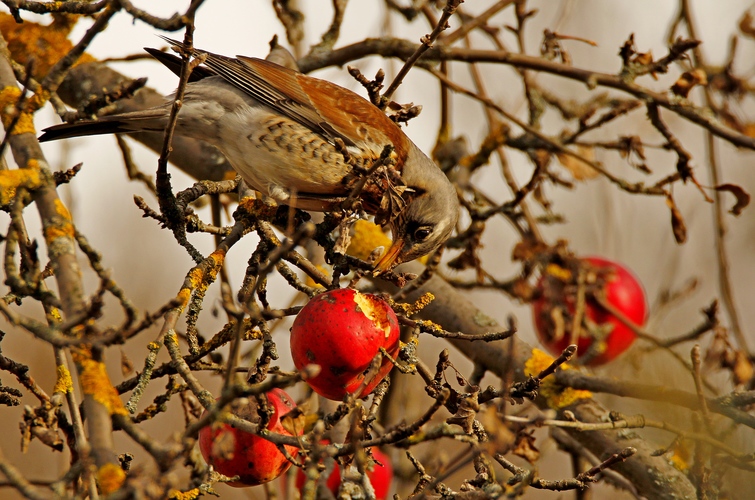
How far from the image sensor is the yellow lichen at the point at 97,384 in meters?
1.65

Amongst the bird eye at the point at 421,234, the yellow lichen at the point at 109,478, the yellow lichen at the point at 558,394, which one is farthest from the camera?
the bird eye at the point at 421,234

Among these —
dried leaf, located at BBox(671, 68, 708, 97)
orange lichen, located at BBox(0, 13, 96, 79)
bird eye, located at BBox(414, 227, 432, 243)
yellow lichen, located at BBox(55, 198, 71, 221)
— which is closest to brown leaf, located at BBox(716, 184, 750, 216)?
dried leaf, located at BBox(671, 68, 708, 97)

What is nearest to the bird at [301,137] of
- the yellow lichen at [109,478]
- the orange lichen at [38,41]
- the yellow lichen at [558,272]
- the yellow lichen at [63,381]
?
the orange lichen at [38,41]

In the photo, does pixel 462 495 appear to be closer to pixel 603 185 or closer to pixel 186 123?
pixel 186 123

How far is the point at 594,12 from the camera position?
9.77 meters

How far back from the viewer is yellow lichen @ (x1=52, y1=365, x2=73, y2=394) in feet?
6.93

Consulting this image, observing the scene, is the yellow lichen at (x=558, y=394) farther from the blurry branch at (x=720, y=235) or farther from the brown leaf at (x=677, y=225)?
the blurry branch at (x=720, y=235)

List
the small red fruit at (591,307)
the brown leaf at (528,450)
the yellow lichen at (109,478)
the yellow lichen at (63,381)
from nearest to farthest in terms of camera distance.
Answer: the yellow lichen at (109,478) → the yellow lichen at (63,381) → the brown leaf at (528,450) → the small red fruit at (591,307)

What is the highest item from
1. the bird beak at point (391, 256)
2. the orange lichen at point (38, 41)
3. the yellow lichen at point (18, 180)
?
the orange lichen at point (38, 41)

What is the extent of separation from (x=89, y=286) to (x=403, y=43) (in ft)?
13.9

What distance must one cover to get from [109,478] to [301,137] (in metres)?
2.13

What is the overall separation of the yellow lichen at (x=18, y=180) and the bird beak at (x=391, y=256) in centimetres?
155

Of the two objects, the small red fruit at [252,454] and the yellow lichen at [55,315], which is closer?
the yellow lichen at [55,315]

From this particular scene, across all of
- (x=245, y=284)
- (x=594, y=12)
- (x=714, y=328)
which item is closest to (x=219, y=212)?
(x=245, y=284)
